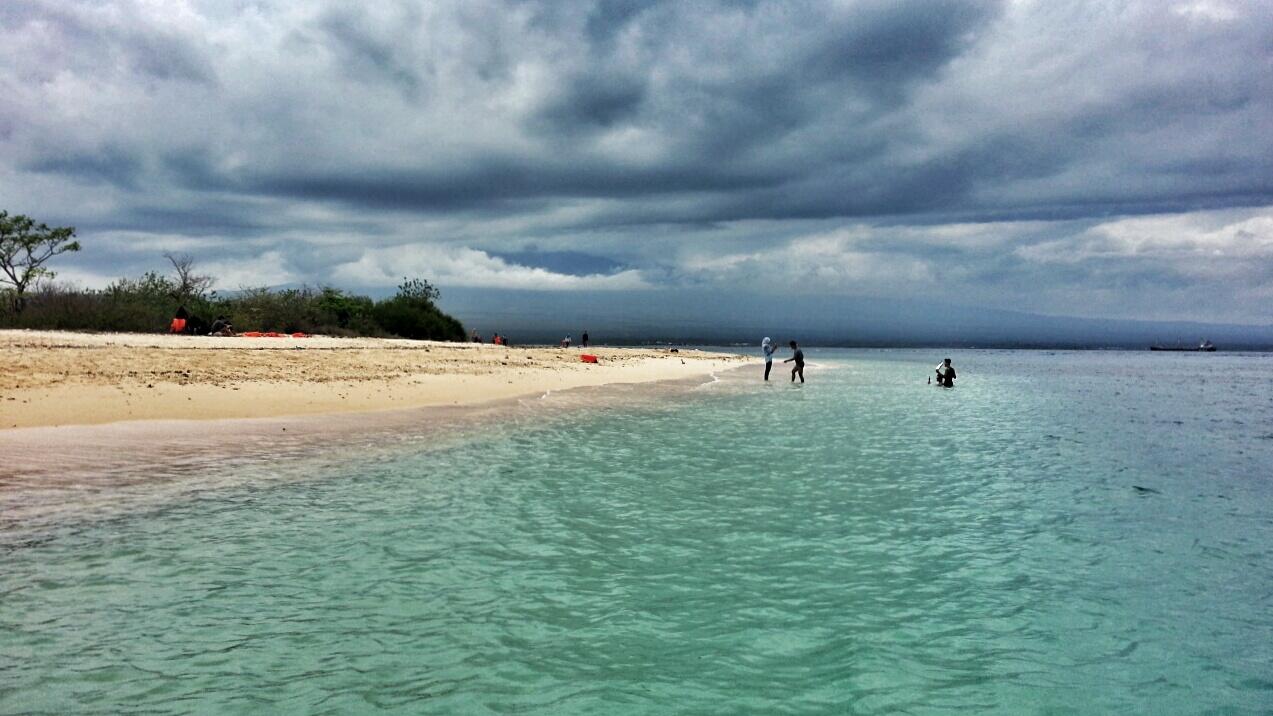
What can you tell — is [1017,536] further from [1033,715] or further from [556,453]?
[556,453]

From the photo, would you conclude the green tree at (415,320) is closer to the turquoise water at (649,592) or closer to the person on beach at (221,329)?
the person on beach at (221,329)

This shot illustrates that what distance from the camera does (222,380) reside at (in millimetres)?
25922

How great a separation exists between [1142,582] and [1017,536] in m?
2.00

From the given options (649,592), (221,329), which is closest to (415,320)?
(221,329)

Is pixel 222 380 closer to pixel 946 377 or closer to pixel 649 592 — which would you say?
pixel 649 592

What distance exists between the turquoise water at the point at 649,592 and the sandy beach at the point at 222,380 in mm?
9802

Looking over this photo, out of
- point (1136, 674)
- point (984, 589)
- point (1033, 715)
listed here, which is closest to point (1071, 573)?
point (984, 589)

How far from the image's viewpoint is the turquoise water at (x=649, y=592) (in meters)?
5.59

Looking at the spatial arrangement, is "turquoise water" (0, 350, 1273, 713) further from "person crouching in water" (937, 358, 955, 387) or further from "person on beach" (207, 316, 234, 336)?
"person on beach" (207, 316, 234, 336)

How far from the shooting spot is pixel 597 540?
31.9 ft

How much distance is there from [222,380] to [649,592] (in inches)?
940

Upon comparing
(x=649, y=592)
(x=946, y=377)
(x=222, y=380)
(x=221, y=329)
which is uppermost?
(x=221, y=329)

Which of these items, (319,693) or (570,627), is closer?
(319,693)

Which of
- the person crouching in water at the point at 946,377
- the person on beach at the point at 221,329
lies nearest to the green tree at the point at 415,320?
the person on beach at the point at 221,329
